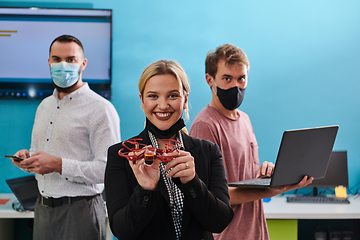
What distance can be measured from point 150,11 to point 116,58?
21.8 inches

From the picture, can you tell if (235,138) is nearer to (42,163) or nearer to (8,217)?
(42,163)

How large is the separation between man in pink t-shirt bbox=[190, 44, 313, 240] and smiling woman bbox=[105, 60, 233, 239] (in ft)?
1.23

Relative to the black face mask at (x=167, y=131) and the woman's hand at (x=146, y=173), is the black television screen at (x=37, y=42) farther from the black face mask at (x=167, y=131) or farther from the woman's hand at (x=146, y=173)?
the woman's hand at (x=146, y=173)

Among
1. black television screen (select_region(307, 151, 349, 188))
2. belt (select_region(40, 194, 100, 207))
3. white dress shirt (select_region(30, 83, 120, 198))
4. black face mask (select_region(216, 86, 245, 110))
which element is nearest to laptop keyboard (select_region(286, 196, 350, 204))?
black television screen (select_region(307, 151, 349, 188))

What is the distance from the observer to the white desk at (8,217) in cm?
254

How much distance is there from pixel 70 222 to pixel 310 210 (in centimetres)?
188

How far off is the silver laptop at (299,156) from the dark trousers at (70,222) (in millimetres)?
852

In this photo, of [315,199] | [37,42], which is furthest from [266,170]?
[37,42]

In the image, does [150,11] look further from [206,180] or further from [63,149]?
[206,180]

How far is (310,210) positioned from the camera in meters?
2.70

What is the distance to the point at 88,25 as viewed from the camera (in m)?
3.11

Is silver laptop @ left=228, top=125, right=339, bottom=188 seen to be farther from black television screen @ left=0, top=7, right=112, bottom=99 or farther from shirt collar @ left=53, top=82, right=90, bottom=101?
black television screen @ left=0, top=7, right=112, bottom=99

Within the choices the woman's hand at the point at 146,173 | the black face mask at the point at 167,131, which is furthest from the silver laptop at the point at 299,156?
the woman's hand at the point at 146,173

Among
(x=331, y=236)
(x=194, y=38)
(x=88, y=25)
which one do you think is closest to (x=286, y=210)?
(x=331, y=236)
